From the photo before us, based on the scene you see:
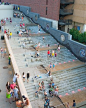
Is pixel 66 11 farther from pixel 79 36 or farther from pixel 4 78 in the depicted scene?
pixel 4 78

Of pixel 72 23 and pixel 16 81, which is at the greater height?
pixel 72 23

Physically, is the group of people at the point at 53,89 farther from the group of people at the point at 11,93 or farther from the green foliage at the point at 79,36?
the green foliage at the point at 79,36

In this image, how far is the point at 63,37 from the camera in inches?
1214

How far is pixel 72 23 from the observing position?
38938 mm

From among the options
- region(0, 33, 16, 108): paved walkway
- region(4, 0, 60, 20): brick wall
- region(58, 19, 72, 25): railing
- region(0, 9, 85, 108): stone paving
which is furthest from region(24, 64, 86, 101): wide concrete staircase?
region(4, 0, 60, 20): brick wall

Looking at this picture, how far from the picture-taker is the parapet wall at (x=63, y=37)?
86.9ft

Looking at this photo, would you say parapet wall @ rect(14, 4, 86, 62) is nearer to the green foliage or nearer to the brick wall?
the brick wall

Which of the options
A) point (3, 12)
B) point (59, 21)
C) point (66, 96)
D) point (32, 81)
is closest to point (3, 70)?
point (32, 81)

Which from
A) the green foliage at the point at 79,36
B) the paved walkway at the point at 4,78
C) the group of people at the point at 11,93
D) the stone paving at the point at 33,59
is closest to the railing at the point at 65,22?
the green foliage at the point at 79,36

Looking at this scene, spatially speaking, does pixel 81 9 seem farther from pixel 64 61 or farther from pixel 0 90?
pixel 0 90

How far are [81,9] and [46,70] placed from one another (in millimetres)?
19707

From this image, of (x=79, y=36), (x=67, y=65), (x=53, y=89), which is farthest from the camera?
(x=79, y=36)

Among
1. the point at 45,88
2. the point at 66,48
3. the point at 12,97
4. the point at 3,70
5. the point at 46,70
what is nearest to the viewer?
the point at 12,97

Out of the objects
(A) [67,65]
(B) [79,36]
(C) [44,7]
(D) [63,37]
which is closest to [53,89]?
(A) [67,65]
